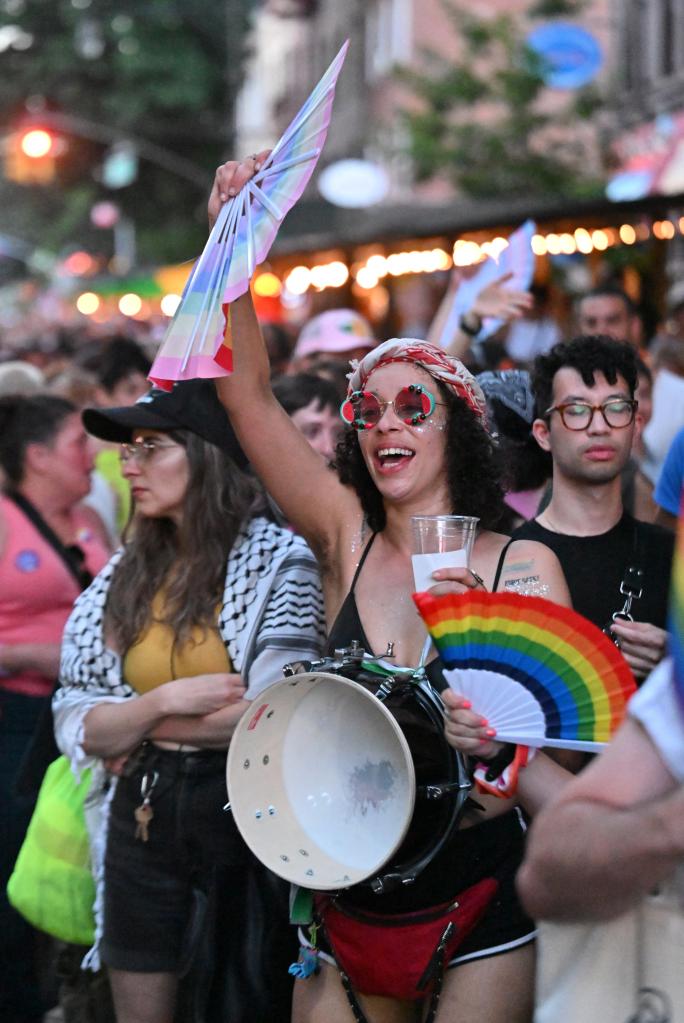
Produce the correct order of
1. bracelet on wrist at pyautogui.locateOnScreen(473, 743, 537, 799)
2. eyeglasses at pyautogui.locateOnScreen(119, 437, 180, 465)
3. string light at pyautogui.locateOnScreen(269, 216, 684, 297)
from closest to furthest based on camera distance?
bracelet on wrist at pyautogui.locateOnScreen(473, 743, 537, 799) → eyeglasses at pyautogui.locateOnScreen(119, 437, 180, 465) → string light at pyautogui.locateOnScreen(269, 216, 684, 297)

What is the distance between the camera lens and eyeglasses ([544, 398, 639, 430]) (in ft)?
12.5

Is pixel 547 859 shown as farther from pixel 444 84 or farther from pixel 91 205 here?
pixel 91 205

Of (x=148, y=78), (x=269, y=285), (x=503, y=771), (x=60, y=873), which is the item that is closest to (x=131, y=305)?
(x=148, y=78)

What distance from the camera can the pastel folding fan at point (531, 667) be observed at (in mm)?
2443

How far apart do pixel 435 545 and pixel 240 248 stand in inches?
33.5

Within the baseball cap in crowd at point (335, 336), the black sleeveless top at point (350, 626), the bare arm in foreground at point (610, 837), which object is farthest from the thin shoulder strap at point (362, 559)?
the baseball cap in crowd at point (335, 336)

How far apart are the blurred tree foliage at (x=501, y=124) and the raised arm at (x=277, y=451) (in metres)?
17.6

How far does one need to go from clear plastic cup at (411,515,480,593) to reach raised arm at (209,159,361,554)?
0.72 meters

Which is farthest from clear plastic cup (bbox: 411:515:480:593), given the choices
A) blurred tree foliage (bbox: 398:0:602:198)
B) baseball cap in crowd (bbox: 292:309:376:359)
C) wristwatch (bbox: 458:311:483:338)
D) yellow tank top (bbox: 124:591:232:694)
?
blurred tree foliage (bbox: 398:0:602:198)

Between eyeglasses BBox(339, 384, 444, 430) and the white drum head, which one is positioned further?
eyeglasses BBox(339, 384, 444, 430)

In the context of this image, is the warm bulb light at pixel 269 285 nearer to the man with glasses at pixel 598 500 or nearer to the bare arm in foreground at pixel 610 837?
the man with glasses at pixel 598 500

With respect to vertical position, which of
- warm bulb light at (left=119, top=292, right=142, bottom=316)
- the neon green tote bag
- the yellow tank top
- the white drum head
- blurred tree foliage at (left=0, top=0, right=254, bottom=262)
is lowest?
the neon green tote bag

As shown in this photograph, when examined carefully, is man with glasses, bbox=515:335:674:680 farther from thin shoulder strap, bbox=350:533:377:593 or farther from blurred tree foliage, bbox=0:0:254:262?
blurred tree foliage, bbox=0:0:254:262

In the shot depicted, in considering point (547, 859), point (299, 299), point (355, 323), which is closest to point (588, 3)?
point (299, 299)
